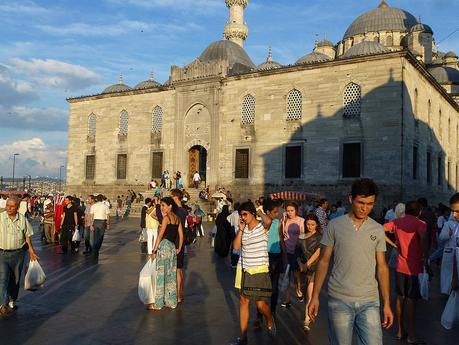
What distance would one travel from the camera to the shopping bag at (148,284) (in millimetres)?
7316

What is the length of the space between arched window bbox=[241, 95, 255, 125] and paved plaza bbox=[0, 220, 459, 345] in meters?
20.0

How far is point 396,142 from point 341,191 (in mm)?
3908

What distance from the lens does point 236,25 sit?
45.4m

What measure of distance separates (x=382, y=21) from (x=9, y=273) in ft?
143

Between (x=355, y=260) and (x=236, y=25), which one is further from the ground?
(x=236, y=25)

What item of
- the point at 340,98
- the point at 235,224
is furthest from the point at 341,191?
the point at 235,224

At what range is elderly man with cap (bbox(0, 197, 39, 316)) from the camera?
6.89 meters

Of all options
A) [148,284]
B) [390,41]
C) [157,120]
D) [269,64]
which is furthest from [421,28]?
[148,284]

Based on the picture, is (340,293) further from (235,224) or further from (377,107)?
(377,107)

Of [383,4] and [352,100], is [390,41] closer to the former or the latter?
[383,4]

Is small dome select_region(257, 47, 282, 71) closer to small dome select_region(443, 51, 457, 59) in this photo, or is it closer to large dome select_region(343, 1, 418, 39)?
large dome select_region(343, 1, 418, 39)

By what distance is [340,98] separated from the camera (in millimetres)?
26484

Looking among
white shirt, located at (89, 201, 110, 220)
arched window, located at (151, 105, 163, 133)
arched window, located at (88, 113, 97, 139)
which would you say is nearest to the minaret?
arched window, located at (151, 105, 163, 133)

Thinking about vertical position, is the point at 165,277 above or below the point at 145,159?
below
